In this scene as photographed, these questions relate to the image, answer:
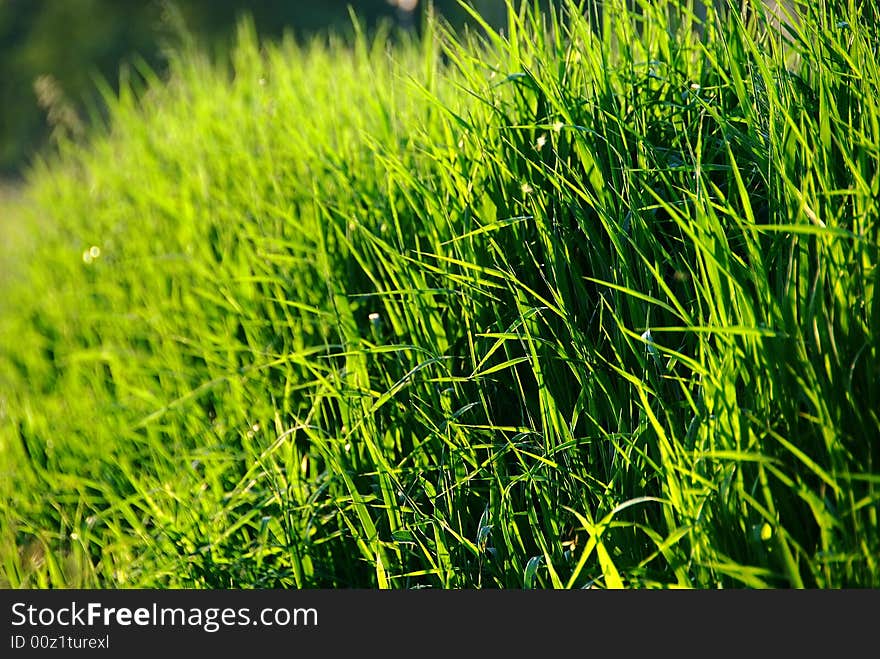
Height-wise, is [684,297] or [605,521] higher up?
[684,297]

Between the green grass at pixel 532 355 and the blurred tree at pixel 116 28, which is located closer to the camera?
the green grass at pixel 532 355

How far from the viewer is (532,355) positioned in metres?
1.51

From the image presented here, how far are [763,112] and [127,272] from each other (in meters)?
2.24

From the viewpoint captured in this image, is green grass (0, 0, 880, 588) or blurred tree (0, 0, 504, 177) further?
blurred tree (0, 0, 504, 177)

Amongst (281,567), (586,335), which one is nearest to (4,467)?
(281,567)

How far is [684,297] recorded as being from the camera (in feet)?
5.21

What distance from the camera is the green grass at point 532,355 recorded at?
1.24 metres

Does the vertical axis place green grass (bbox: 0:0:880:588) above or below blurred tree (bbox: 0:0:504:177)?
below

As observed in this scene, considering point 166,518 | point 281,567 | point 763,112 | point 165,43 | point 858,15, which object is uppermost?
point 165,43

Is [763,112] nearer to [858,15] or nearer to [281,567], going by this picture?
[858,15]

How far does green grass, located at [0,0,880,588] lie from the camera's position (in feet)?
4.05

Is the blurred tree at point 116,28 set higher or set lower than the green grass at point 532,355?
higher

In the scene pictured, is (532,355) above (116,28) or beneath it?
beneath

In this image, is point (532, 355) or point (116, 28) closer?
point (532, 355)
